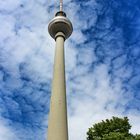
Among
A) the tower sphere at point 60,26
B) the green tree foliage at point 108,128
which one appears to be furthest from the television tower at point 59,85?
the green tree foliage at point 108,128

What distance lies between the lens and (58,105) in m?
36.7

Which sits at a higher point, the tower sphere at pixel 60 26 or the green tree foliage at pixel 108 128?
the tower sphere at pixel 60 26

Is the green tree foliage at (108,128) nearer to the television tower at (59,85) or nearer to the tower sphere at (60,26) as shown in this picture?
the television tower at (59,85)

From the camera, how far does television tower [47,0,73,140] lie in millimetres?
34344

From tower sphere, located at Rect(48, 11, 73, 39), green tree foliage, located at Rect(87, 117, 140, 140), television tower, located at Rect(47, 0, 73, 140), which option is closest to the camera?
television tower, located at Rect(47, 0, 73, 140)

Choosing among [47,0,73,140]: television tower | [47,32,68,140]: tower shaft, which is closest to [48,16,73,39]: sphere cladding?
[47,0,73,140]: television tower

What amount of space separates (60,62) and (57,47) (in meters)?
3.68

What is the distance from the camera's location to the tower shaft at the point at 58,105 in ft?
111

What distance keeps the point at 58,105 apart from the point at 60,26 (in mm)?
18322

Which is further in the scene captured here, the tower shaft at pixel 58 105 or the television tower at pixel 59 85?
the television tower at pixel 59 85

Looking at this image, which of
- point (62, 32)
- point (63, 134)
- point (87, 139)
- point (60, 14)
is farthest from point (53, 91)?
point (60, 14)

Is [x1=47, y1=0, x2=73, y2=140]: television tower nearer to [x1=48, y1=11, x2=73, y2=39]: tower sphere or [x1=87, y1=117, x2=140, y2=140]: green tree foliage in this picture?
[x1=48, y1=11, x2=73, y2=39]: tower sphere

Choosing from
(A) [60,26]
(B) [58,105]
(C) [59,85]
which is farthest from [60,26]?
(B) [58,105]

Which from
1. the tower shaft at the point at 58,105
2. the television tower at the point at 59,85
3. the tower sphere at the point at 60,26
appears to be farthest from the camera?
the tower sphere at the point at 60,26
